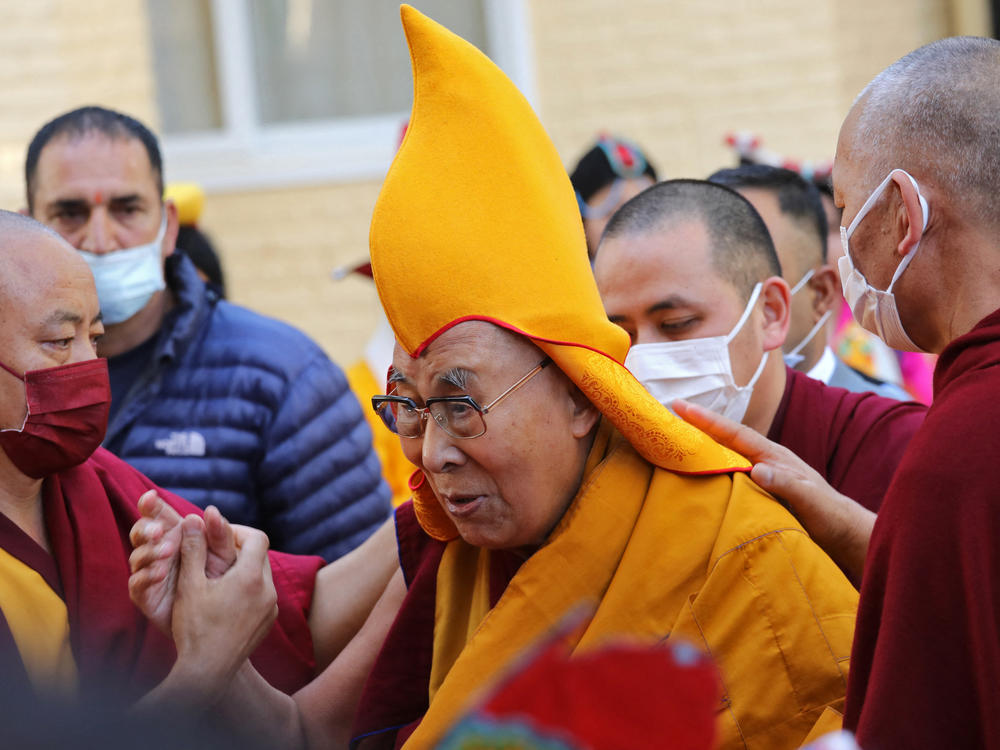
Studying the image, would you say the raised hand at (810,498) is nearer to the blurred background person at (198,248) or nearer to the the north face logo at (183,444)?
the the north face logo at (183,444)

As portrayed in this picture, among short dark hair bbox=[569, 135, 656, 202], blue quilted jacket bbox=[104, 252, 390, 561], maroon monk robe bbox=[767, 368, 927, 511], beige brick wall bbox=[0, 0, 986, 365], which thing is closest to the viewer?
maroon monk robe bbox=[767, 368, 927, 511]

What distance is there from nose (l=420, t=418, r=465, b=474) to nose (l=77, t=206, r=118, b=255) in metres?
1.71

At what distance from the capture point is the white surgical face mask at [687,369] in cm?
279

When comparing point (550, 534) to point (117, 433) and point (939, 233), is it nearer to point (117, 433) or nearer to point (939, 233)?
point (939, 233)

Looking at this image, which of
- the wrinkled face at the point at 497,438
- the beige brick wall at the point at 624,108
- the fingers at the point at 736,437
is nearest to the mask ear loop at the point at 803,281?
the fingers at the point at 736,437

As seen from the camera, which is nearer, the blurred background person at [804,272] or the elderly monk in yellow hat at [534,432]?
the elderly monk in yellow hat at [534,432]

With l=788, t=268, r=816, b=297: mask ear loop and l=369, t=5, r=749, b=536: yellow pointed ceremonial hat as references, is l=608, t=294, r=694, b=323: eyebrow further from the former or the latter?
l=788, t=268, r=816, b=297: mask ear loop

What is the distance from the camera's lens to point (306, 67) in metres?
6.36

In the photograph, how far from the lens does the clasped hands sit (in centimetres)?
231

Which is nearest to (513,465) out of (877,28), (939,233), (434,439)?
(434,439)

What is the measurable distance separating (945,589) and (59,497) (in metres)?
1.72

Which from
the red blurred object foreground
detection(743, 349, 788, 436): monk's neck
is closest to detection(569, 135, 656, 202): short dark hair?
detection(743, 349, 788, 436): monk's neck

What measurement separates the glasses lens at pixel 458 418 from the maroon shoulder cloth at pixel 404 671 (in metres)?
0.37

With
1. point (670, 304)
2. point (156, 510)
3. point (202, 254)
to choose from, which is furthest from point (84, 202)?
point (670, 304)
